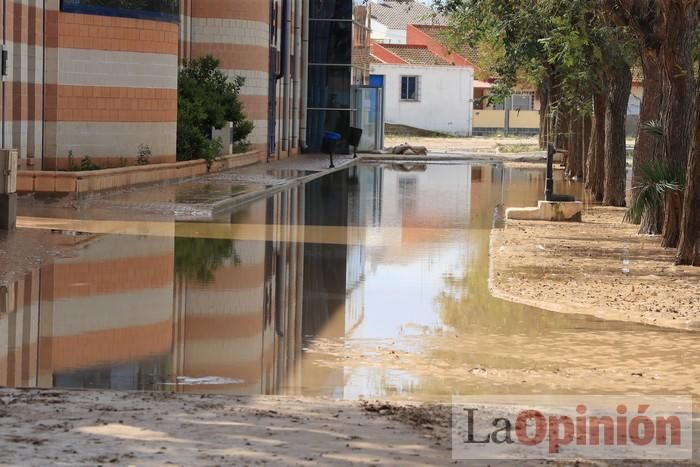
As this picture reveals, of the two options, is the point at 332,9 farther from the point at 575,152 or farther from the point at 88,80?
the point at 88,80

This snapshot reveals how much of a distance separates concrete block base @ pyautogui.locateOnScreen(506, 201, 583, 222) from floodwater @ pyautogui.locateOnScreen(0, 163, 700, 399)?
345 centimetres

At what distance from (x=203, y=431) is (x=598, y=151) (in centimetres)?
2502

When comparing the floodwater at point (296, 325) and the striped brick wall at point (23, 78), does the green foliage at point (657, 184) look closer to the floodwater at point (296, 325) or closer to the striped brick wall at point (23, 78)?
the floodwater at point (296, 325)

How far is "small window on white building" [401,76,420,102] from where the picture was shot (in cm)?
8038

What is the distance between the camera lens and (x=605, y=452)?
24.5 feet

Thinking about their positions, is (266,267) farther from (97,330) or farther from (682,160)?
(682,160)

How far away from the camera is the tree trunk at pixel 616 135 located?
2847 centimetres

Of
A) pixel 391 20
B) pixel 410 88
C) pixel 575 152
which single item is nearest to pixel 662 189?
pixel 575 152

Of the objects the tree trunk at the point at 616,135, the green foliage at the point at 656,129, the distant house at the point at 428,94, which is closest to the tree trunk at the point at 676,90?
the green foliage at the point at 656,129

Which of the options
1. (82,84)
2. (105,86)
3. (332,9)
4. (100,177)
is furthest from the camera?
(332,9)

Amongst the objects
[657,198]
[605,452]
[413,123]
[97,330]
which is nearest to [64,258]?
[97,330]

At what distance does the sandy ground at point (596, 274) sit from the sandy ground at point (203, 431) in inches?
221

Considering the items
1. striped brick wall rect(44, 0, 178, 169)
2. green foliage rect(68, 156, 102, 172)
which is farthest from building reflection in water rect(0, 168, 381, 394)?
striped brick wall rect(44, 0, 178, 169)

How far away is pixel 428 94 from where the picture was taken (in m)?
80.2
